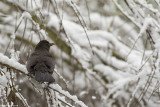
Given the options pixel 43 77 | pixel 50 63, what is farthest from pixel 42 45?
pixel 43 77

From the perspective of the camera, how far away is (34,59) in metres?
2.83

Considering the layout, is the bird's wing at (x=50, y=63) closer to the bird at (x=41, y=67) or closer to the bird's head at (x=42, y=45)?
the bird at (x=41, y=67)

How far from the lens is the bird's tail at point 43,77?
2464mm

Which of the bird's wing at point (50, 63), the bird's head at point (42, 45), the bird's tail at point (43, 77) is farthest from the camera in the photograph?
the bird's head at point (42, 45)

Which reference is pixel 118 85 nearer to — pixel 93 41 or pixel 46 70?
pixel 93 41

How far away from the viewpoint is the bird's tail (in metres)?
2.46

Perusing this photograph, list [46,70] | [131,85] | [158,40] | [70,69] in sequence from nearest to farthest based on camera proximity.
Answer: [158,40]
[46,70]
[131,85]
[70,69]

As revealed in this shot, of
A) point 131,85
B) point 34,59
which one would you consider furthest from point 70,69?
point 34,59

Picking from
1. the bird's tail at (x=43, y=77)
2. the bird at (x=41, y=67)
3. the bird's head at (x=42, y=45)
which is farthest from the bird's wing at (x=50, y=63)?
the bird's head at (x=42, y=45)

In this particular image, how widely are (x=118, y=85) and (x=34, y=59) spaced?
1.98m

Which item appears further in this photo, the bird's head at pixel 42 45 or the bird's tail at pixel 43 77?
the bird's head at pixel 42 45

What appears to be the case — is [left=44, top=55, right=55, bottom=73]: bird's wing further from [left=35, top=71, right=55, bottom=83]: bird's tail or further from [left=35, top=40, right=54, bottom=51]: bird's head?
[left=35, top=40, right=54, bottom=51]: bird's head

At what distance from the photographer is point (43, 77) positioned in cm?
252

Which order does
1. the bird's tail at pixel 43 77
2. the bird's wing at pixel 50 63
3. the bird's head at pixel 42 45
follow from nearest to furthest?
the bird's tail at pixel 43 77 → the bird's wing at pixel 50 63 → the bird's head at pixel 42 45
